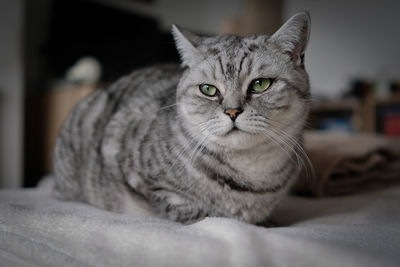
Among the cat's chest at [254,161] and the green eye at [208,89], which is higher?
the green eye at [208,89]

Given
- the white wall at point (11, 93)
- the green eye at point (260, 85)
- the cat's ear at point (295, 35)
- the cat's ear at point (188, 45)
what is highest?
the cat's ear at point (295, 35)

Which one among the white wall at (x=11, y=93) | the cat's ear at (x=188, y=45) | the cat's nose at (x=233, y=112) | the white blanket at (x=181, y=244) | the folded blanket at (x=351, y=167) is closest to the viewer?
the white blanket at (x=181, y=244)

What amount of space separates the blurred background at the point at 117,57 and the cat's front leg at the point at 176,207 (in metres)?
1.84

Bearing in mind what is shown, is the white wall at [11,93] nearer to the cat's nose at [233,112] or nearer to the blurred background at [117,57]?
the blurred background at [117,57]

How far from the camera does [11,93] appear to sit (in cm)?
243

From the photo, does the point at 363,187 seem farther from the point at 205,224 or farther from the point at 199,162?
the point at 205,224

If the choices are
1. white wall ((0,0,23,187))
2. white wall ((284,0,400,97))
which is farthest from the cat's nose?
white wall ((284,0,400,97))

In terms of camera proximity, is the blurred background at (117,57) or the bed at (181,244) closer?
the bed at (181,244)

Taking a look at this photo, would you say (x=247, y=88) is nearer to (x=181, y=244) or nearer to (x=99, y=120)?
(x=181, y=244)

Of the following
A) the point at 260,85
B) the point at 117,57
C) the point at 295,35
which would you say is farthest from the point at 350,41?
the point at 260,85

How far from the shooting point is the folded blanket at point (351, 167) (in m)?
1.34

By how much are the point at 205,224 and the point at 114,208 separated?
438mm

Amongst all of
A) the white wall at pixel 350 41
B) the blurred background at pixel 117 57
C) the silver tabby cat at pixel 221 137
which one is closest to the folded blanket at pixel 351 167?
the silver tabby cat at pixel 221 137

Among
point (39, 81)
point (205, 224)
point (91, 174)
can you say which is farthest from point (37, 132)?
point (205, 224)
